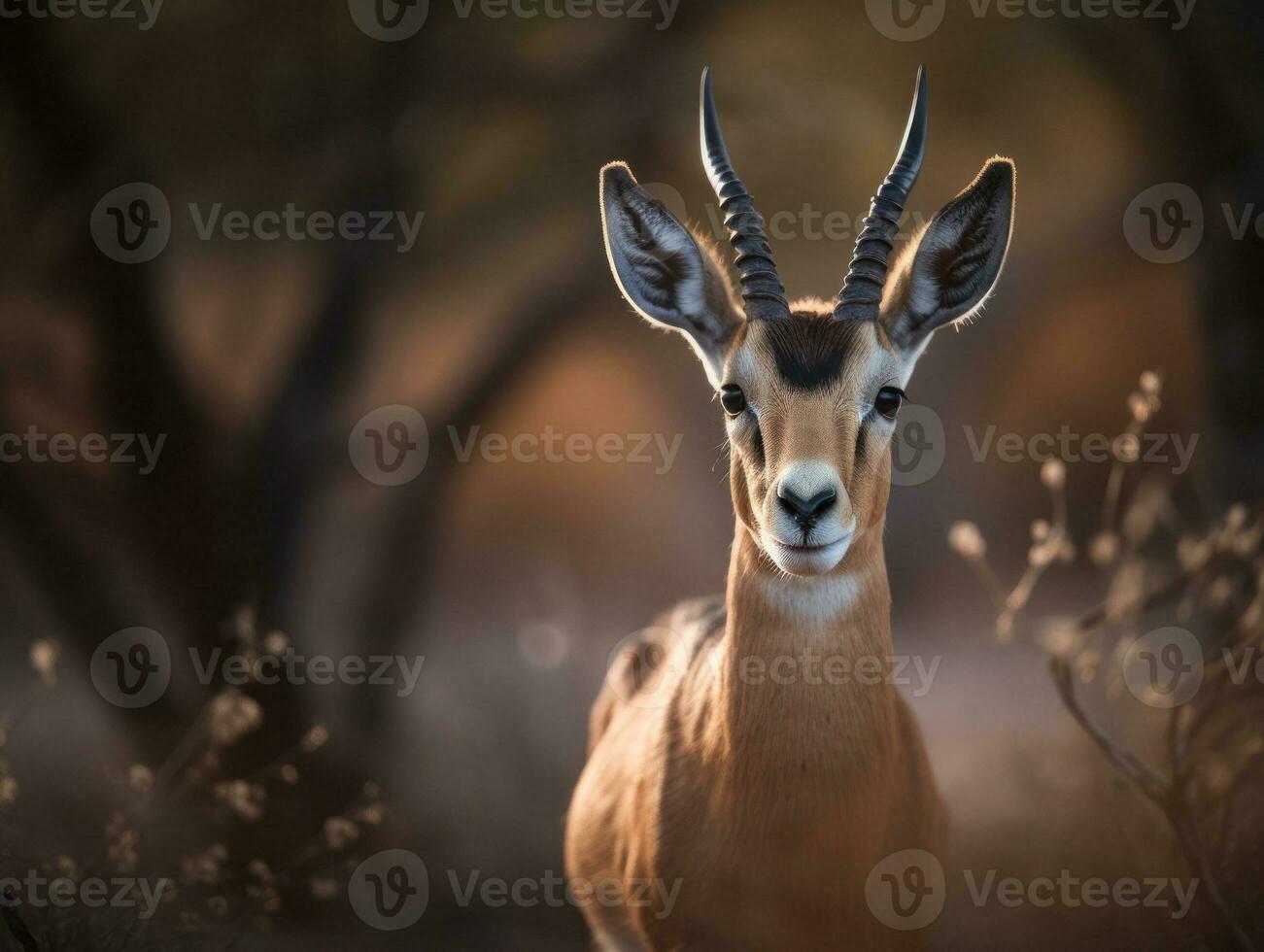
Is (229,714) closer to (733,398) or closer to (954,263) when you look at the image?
(733,398)

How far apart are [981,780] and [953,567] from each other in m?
1.84

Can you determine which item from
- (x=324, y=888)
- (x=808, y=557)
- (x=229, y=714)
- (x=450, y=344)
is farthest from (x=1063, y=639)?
(x=450, y=344)

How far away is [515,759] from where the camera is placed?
26.2ft

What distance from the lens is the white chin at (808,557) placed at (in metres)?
3.68

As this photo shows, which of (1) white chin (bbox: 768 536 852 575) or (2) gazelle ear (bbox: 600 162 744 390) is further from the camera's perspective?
(2) gazelle ear (bbox: 600 162 744 390)

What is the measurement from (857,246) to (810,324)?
1.10ft

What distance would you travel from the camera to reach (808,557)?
368 cm

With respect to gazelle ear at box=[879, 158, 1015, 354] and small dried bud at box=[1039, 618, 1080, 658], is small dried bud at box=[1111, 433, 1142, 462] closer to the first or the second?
small dried bud at box=[1039, 618, 1080, 658]

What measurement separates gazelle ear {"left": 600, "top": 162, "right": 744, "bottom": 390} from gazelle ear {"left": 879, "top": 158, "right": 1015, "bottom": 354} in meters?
0.63

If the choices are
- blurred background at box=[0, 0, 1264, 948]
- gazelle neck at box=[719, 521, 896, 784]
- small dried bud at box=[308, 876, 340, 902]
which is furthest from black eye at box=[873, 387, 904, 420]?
small dried bud at box=[308, 876, 340, 902]

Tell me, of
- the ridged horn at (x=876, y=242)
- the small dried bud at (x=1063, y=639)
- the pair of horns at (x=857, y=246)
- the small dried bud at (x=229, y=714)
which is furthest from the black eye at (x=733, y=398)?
the small dried bud at (x=229, y=714)

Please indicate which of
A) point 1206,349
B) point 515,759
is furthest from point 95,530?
point 1206,349

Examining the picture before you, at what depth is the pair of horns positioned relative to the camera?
162 inches

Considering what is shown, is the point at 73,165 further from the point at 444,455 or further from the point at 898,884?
the point at 898,884
